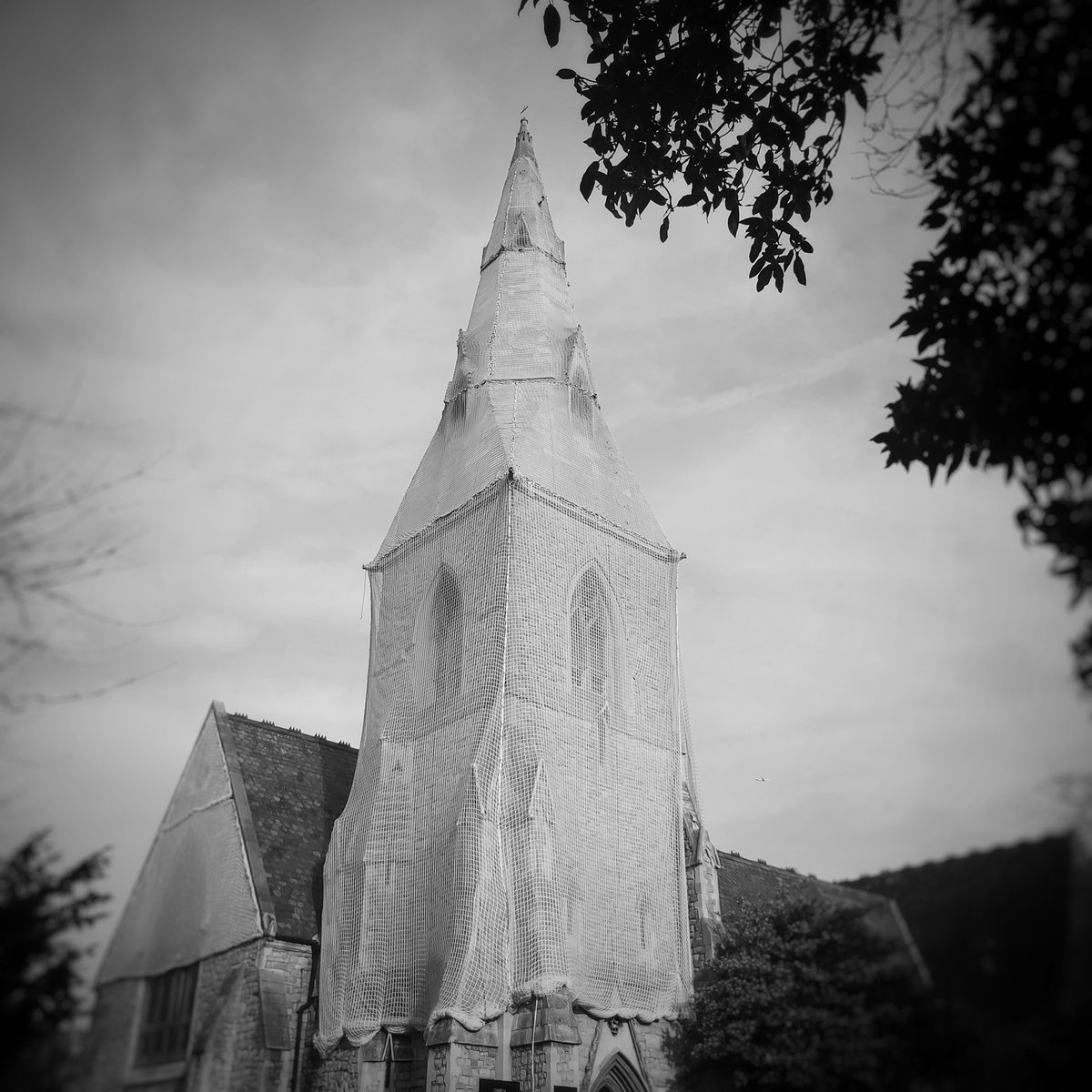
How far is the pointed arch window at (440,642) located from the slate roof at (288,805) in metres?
3.22

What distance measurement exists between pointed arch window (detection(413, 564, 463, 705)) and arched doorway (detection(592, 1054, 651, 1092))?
5.95 m

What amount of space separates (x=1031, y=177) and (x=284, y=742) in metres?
16.4

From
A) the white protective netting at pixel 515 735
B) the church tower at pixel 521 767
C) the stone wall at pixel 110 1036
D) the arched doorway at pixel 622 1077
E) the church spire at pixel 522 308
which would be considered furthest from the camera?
the church spire at pixel 522 308

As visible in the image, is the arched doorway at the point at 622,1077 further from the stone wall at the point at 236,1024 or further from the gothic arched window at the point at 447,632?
the gothic arched window at the point at 447,632

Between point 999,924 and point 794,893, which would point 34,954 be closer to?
point 999,924

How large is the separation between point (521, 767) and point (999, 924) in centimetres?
866

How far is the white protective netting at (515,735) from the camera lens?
44.8 ft

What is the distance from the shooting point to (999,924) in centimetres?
653

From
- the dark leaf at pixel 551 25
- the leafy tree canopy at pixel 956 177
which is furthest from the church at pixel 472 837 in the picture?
the dark leaf at pixel 551 25

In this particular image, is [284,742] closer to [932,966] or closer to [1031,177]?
[932,966]

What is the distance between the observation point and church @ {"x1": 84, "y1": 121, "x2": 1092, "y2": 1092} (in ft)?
43.8

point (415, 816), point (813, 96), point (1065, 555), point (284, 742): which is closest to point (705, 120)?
point (813, 96)

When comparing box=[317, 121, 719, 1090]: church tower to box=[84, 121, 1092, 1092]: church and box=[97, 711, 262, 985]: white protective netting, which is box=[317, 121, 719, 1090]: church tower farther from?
box=[97, 711, 262, 985]: white protective netting

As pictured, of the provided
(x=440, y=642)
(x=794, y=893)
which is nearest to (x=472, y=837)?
(x=440, y=642)
